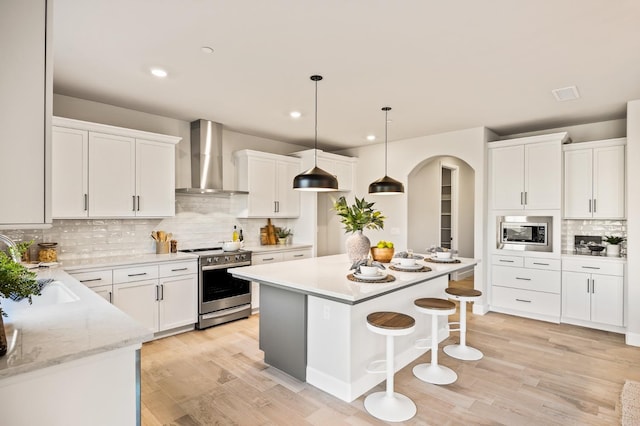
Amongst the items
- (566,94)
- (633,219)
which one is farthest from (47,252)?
(633,219)

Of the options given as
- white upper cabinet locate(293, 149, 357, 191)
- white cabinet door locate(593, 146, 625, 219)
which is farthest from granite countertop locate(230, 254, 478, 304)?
white upper cabinet locate(293, 149, 357, 191)

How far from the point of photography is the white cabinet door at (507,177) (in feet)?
16.0

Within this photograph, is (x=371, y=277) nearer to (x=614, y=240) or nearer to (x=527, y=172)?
(x=527, y=172)

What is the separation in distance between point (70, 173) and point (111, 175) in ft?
1.22

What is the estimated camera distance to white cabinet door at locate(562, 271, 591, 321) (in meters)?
4.38

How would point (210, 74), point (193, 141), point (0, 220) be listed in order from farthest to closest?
point (193, 141) → point (210, 74) → point (0, 220)

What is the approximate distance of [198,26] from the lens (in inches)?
92.8

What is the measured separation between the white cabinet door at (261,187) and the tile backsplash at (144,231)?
28cm

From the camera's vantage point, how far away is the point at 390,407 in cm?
252

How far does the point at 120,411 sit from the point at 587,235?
5637 mm

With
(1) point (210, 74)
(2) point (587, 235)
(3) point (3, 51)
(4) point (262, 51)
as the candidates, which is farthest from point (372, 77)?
(2) point (587, 235)

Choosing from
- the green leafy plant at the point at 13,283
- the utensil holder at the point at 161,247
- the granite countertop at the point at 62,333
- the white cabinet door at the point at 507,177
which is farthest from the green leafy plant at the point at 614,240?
the green leafy plant at the point at 13,283

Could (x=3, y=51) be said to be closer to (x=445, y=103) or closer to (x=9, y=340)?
(x=9, y=340)

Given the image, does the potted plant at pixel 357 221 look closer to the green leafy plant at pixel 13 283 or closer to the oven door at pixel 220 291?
the oven door at pixel 220 291
